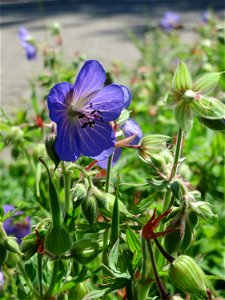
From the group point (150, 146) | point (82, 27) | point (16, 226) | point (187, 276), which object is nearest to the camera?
point (187, 276)

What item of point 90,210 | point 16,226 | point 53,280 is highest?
point 90,210

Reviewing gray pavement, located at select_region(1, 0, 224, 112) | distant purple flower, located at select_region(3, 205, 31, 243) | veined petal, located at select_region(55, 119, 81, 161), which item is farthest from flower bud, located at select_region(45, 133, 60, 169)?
gray pavement, located at select_region(1, 0, 224, 112)

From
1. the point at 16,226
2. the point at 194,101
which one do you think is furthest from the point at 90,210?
the point at 16,226

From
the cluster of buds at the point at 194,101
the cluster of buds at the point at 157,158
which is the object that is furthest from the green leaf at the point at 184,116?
the cluster of buds at the point at 157,158

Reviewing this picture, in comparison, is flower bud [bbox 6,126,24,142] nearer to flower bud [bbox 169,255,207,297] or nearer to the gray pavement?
flower bud [bbox 169,255,207,297]

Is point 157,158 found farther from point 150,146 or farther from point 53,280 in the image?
point 53,280

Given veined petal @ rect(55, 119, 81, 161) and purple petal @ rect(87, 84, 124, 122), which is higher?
purple petal @ rect(87, 84, 124, 122)
